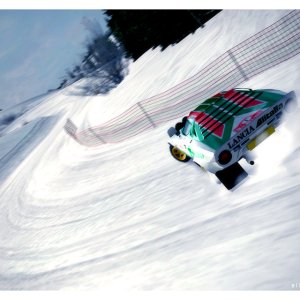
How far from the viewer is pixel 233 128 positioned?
556 centimetres

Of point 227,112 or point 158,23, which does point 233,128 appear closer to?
point 227,112

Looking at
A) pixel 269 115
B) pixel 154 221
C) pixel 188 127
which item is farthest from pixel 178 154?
pixel 269 115

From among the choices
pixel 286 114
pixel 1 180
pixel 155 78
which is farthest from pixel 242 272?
pixel 1 180

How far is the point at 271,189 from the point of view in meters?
5.48

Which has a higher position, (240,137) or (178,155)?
(240,137)

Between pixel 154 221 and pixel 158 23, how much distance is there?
48.2 ft

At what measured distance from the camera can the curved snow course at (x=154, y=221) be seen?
489 centimetres

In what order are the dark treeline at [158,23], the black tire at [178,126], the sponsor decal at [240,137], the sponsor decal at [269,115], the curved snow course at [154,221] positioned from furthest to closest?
the dark treeline at [158,23] → the black tire at [178,126] → the sponsor decal at [269,115] → the sponsor decal at [240,137] → the curved snow course at [154,221]

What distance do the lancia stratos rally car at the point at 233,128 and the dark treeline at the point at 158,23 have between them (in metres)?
13.0

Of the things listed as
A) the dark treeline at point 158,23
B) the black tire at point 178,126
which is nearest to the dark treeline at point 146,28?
the dark treeline at point 158,23

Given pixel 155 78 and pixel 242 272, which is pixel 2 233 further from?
pixel 155 78

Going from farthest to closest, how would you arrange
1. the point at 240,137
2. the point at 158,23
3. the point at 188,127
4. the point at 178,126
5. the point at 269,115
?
the point at 158,23 < the point at 178,126 < the point at 188,127 < the point at 269,115 < the point at 240,137

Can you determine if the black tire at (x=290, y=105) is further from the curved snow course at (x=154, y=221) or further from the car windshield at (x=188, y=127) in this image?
the car windshield at (x=188, y=127)

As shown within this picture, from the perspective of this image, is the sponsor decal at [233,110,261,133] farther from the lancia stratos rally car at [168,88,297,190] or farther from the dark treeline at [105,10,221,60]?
the dark treeline at [105,10,221,60]
